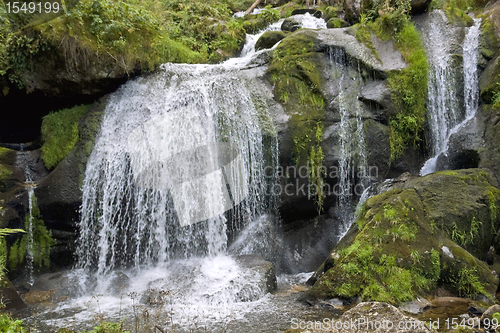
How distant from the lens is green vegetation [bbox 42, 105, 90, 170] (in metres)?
8.98

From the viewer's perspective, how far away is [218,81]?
9906mm

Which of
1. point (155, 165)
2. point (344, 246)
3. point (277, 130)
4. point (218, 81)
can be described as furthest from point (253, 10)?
point (344, 246)

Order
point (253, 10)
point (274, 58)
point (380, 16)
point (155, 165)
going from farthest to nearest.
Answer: point (253, 10)
point (380, 16)
point (274, 58)
point (155, 165)

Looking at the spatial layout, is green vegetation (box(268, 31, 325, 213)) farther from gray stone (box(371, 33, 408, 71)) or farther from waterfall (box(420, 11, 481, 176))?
waterfall (box(420, 11, 481, 176))

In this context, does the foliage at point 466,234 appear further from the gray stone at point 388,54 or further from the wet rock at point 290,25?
the wet rock at point 290,25

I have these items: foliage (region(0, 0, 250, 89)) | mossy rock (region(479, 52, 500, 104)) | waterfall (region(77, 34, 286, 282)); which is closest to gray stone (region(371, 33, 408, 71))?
mossy rock (region(479, 52, 500, 104))

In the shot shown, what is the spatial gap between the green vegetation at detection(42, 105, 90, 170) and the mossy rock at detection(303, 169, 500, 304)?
700 cm

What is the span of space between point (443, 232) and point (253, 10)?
16118 mm

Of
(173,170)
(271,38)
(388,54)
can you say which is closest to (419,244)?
(173,170)

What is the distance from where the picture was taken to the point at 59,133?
9156 mm

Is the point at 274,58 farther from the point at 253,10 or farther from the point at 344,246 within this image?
the point at 253,10

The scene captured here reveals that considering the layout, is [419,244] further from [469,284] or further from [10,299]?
[10,299]

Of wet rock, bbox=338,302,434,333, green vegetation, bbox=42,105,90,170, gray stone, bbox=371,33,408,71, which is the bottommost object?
wet rock, bbox=338,302,434,333

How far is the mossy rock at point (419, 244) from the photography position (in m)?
5.79
